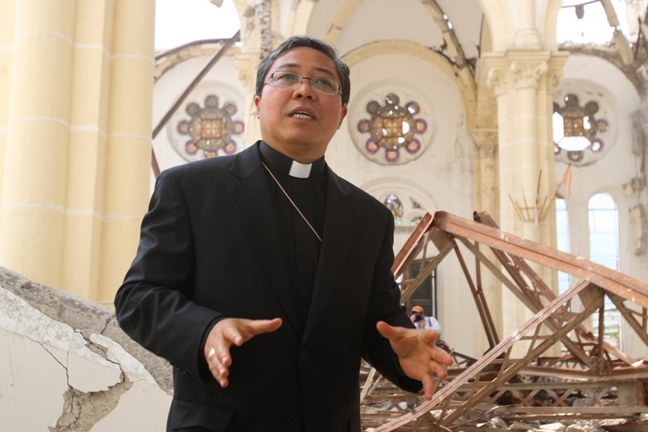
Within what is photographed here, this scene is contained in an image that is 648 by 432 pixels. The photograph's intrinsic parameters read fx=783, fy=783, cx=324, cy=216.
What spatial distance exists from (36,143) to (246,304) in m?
4.08

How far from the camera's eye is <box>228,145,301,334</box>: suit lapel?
6.18 ft

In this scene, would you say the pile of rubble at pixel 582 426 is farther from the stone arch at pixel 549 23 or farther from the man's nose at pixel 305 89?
the stone arch at pixel 549 23

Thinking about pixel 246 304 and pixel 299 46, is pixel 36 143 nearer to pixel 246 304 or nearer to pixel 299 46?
pixel 299 46

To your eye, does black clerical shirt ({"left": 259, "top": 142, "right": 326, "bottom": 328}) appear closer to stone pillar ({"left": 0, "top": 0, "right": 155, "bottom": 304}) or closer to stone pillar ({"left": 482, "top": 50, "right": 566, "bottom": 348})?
stone pillar ({"left": 0, "top": 0, "right": 155, "bottom": 304})

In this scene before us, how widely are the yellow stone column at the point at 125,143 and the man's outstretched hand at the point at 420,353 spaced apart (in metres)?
4.18

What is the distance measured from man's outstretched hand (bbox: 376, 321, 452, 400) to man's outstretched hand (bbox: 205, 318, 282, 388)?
367 mm

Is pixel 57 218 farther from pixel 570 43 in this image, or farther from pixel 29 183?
pixel 570 43

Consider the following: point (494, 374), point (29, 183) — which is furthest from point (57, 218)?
point (494, 374)

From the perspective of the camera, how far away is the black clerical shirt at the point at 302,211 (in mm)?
1938

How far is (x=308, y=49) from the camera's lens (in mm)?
2064

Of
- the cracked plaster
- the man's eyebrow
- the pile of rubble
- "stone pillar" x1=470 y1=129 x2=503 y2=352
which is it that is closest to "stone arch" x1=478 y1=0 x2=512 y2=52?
"stone pillar" x1=470 y1=129 x2=503 y2=352

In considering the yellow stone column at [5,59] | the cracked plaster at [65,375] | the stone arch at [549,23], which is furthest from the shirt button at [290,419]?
the stone arch at [549,23]

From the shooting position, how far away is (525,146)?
13.1 m

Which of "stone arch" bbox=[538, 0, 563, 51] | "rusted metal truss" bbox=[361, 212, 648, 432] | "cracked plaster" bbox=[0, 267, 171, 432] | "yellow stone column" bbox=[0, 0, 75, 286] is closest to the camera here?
"cracked plaster" bbox=[0, 267, 171, 432]
